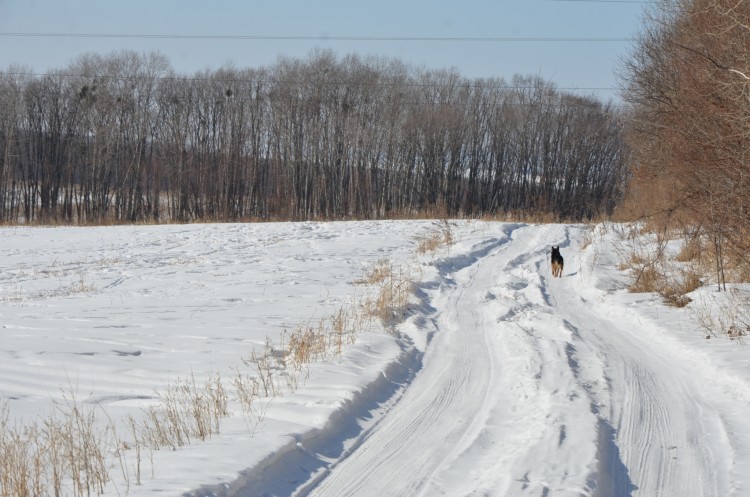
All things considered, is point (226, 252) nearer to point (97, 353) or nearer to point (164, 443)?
point (97, 353)

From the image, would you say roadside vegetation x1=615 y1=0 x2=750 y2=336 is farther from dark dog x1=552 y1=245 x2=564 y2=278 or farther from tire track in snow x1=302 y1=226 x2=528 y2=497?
tire track in snow x1=302 y1=226 x2=528 y2=497

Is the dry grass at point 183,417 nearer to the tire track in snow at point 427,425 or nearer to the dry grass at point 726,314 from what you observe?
the tire track in snow at point 427,425

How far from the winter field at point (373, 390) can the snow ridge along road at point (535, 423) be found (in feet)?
0.08

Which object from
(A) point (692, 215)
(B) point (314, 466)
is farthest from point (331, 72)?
(B) point (314, 466)

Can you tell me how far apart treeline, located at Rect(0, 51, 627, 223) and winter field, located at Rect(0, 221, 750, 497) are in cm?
4682

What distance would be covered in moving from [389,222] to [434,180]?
1236 inches

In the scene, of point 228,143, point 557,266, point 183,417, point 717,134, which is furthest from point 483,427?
point 228,143

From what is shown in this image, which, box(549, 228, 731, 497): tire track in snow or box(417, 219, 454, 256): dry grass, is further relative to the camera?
box(417, 219, 454, 256): dry grass

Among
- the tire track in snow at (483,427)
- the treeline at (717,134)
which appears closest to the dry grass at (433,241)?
the treeline at (717,134)

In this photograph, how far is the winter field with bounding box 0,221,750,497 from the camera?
469 centimetres

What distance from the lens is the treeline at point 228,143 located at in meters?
61.9

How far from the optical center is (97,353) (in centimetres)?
897

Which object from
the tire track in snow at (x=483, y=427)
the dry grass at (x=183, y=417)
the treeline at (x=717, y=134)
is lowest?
the dry grass at (x=183, y=417)

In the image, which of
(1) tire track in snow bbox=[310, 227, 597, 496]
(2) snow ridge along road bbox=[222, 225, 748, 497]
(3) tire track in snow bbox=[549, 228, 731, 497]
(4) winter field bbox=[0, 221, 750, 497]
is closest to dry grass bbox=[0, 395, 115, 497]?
(4) winter field bbox=[0, 221, 750, 497]
